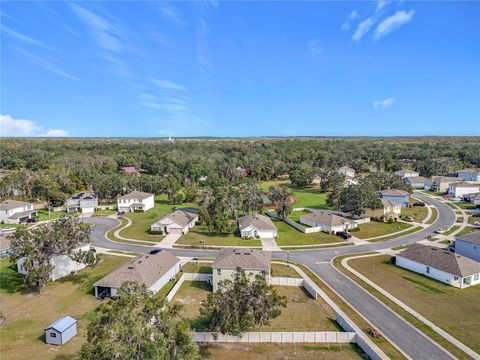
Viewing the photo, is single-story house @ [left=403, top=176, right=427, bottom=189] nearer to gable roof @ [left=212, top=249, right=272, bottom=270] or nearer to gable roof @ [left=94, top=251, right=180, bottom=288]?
gable roof @ [left=212, top=249, right=272, bottom=270]

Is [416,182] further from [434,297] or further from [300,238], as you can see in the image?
[434,297]

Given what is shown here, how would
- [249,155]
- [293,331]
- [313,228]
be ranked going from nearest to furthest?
[293,331], [313,228], [249,155]

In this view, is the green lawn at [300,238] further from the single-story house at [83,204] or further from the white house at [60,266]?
the single-story house at [83,204]

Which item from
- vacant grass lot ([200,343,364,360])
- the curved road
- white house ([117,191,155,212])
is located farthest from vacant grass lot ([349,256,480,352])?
white house ([117,191,155,212])

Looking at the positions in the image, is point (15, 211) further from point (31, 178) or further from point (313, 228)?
point (313, 228)

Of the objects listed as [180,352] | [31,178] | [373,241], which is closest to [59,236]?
[180,352]

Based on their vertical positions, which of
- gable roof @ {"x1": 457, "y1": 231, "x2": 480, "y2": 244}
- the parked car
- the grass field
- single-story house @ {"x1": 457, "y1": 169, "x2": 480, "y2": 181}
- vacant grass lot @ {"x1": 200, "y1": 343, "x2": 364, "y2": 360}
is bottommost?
vacant grass lot @ {"x1": 200, "y1": 343, "x2": 364, "y2": 360}
